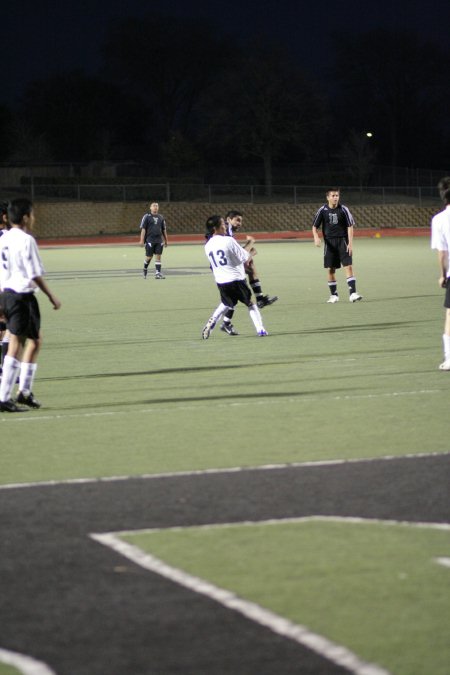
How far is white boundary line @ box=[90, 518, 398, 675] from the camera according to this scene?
4465 mm

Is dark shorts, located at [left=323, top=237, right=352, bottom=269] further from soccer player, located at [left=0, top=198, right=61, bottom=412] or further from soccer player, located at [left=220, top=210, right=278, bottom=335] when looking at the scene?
soccer player, located at [left=0, top=198, right=61, bottom=412]

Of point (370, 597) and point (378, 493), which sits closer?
point (370, 597)

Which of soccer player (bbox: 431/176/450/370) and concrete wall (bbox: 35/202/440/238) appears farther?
concrete wall (bbox: 35/202/440/238)

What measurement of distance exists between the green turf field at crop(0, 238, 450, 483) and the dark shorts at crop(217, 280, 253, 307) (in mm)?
529

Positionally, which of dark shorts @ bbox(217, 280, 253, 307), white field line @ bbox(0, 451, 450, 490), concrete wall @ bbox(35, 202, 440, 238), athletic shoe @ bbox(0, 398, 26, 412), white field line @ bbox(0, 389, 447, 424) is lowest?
concrete wall @ bbox(35, 202, 440, 238)

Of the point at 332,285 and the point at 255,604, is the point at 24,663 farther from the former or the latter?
the point at 332,285

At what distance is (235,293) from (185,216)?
55.9m

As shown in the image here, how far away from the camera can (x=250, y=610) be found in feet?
16.7

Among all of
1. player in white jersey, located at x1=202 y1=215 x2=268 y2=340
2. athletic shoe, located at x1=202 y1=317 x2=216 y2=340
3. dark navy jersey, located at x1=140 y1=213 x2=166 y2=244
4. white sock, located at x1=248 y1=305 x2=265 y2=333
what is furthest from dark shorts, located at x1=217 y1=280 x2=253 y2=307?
dark navy jersey, located at x1=140 y1=213 x2=166 y2=244

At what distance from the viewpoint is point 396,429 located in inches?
369

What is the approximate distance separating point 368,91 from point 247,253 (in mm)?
101885

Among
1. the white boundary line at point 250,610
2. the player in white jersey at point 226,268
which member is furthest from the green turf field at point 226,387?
the white boundary line at point 250,610

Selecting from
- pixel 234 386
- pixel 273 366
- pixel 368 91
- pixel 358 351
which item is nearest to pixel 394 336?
pixel 358 351

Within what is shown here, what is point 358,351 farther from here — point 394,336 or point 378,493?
point 378,493
